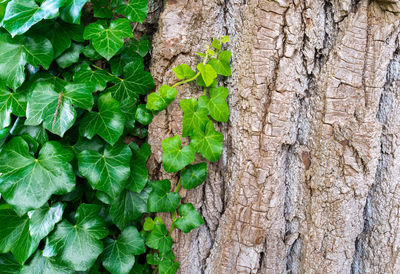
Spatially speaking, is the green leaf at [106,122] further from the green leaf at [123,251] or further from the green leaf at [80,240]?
the green leaf at [123,251]

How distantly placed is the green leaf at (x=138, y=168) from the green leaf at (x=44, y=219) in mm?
219

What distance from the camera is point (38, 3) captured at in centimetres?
91

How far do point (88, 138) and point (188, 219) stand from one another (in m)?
0.41

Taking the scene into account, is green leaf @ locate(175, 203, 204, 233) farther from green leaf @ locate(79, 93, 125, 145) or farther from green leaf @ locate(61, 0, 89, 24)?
green leaf @ locate(61, 0, 89, 24)

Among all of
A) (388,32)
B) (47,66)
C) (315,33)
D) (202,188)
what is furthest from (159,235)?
(388,32)

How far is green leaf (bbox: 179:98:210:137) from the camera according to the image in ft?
2.96

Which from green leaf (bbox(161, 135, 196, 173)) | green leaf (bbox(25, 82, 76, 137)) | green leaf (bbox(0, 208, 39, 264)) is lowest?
green leaf (bbox(0, 208, 39, 264))

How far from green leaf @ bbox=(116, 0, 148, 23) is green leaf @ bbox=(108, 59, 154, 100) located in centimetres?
13

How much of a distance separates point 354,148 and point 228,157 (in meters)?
0.37

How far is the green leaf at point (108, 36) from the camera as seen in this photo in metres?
0.85

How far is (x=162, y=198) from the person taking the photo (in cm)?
96

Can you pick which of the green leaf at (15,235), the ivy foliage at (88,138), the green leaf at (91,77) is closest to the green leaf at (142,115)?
the ivy foliage at (88,138)

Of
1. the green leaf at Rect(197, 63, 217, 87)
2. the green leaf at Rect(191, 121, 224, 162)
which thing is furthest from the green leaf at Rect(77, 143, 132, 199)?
the green leaf at Rect(197, 63, 217, 87)

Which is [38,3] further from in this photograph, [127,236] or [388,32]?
[388,32]
